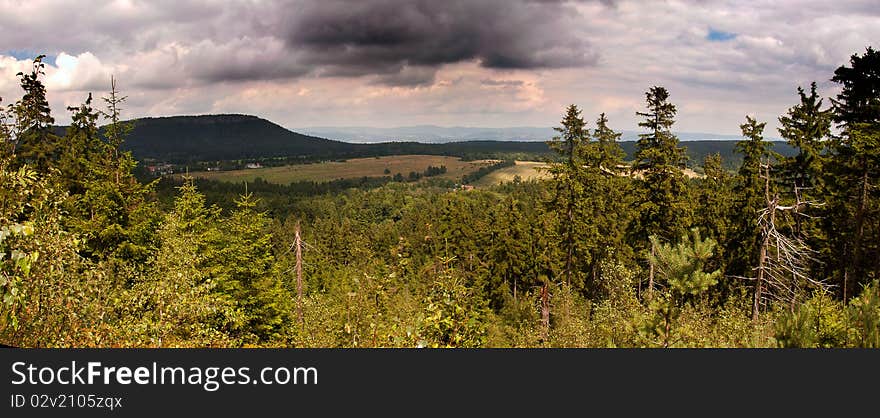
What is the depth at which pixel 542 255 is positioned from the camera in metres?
36.2

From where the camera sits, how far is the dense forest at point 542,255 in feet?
32.1

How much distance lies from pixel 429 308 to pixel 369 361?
13.3 ft

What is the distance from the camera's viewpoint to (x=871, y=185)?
22750 millimetres

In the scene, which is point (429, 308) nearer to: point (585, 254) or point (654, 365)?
point (654, 365)

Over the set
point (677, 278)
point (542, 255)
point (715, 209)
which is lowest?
point (542, 255)

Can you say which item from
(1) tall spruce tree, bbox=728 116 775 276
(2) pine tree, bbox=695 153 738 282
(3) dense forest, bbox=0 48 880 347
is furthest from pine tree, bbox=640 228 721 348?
(2) pine tree, bbox=695 153 738 282

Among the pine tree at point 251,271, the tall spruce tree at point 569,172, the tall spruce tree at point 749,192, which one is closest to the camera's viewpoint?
the pine tree at point 251,271

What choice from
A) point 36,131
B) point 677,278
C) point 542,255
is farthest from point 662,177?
point 36,131

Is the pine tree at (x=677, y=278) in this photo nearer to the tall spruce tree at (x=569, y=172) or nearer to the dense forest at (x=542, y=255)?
the dense forest at (x=542, y=255)

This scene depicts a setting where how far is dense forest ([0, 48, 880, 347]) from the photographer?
9781mm

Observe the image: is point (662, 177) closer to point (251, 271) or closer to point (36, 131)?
point (251, 271)

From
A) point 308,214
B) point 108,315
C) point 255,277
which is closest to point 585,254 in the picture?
point 255,277

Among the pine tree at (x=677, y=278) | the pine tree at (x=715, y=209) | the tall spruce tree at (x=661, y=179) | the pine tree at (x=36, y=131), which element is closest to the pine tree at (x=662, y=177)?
the tall spruce tree at (x=661, y=179)

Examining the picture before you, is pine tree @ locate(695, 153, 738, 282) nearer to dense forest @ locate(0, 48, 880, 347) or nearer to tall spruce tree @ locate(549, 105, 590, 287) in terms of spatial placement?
dense forest @ locate(0, 48, 880, 347)
